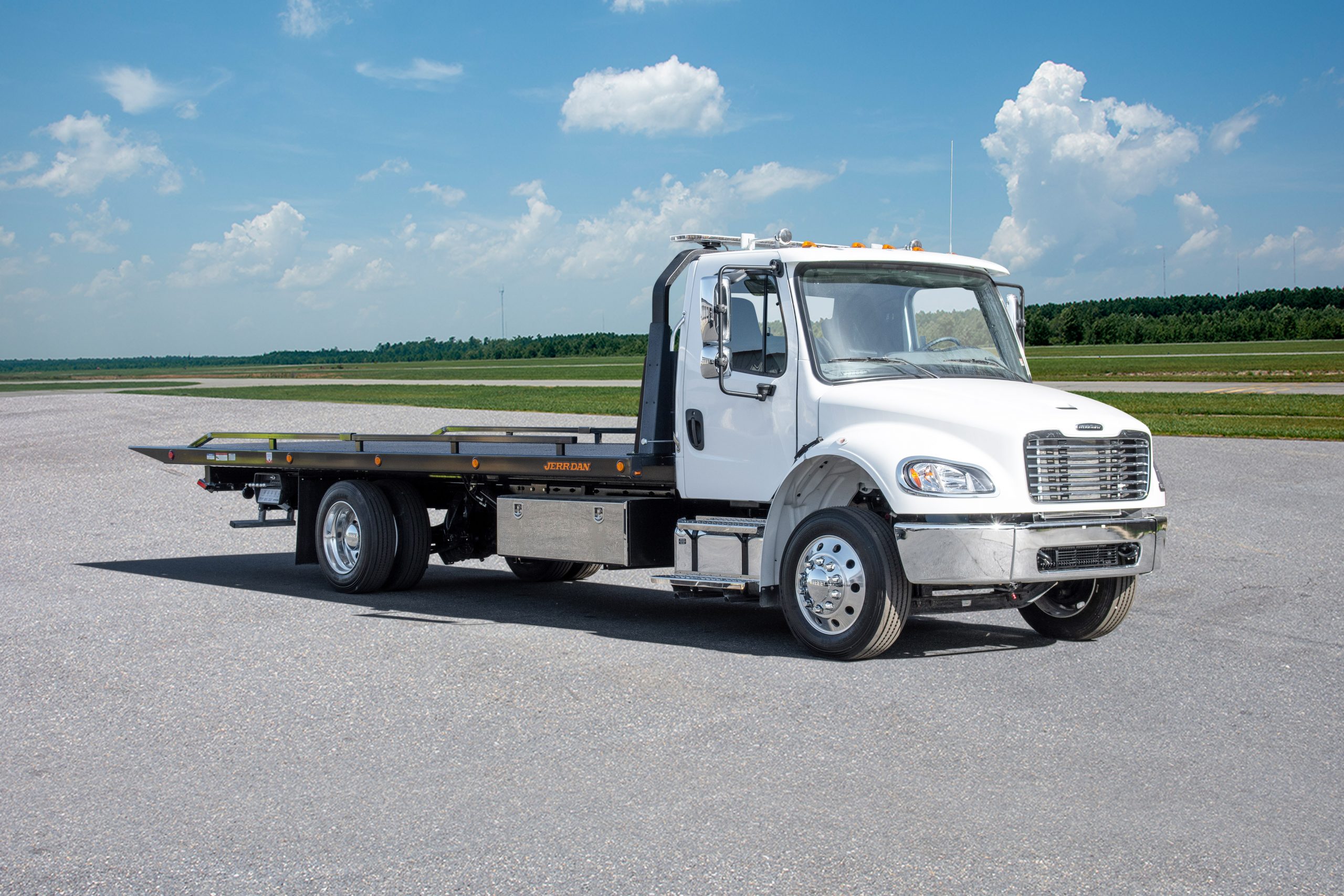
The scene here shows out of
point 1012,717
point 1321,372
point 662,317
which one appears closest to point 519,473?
point 662,317

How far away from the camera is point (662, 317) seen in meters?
9.13

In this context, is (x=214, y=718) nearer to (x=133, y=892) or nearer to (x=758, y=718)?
(x=133, y=892)

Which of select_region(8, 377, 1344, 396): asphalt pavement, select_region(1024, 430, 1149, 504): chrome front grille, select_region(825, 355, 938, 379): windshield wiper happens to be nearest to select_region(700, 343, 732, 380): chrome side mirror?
select_region(825, 355, 938, 379): windshield wiper

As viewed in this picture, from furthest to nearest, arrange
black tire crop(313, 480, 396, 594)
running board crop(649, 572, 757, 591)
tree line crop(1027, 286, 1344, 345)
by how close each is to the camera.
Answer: tree line crop(1027, 286, 1344, 345) → black tire crop(313, 480, 396, 594) → running board crop(649, 572, 757, 591)

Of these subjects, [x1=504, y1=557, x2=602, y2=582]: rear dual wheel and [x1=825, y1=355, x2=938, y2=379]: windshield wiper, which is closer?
[x1=825, y1=355, x2=938, y2=379]: windshield wiper

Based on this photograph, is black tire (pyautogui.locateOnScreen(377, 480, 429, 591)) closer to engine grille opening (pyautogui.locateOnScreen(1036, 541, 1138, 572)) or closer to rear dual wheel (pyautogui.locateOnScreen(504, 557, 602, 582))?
rear dual wheel (pyautogui.locateOnScreen(504, 557, 602, 582))

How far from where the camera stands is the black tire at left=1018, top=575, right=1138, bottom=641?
8234 millimetres

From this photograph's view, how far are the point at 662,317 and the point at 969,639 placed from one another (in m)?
3.07

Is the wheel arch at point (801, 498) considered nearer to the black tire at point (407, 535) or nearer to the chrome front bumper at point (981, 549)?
the chrome front bumper at point (981, 549)

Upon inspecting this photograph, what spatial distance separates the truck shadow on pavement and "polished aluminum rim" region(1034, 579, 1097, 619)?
0.20 metres

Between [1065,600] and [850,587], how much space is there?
1839mm

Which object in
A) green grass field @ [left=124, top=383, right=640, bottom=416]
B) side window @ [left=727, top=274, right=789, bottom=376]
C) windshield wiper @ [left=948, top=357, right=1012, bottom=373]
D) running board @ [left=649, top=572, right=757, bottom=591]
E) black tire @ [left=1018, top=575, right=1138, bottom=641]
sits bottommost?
black tire @ [left=1018, top=575, right=1138, bottom=641]

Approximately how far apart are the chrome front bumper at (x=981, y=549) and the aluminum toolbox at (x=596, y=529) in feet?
7.40

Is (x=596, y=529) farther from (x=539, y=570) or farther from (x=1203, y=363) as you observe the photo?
(x=1203, y=363)
